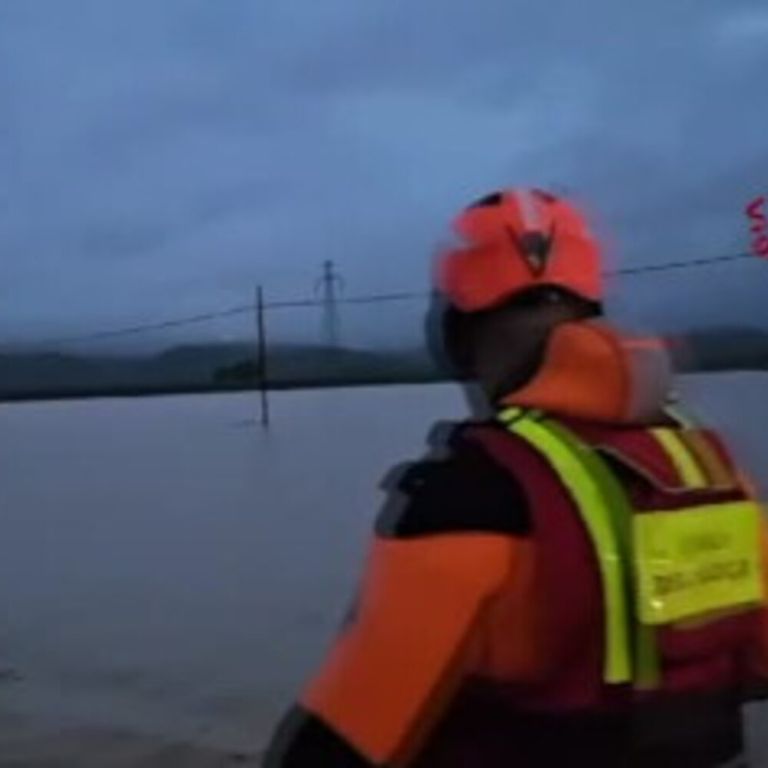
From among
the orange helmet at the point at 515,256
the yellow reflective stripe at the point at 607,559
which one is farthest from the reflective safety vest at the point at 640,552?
the orange helmet at the point at 515,256

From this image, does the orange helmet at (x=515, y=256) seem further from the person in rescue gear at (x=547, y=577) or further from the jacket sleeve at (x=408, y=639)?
the jacket sleeve at (x=408, y=639)

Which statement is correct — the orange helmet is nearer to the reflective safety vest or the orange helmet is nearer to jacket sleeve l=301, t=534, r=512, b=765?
the reflective safety vest

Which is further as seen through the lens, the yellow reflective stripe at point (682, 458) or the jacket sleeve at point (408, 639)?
the yellow reflective stripe at point (682, 458)

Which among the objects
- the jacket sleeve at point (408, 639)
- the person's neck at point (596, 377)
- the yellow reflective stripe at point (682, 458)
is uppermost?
the person's neck at point (596, 377)

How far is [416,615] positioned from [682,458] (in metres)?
A: 0.42

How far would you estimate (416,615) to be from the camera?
1918mm

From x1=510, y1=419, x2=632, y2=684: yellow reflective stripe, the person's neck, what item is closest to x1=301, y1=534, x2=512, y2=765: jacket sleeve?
x1=510, y1=419, x2=632, y2=684: yellow reflective stripe

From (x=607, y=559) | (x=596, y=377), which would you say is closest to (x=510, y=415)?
(x=596, y=377)

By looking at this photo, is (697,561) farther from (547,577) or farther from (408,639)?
(408,639)

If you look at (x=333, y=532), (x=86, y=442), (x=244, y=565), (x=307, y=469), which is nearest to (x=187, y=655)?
(x=244, y=565)

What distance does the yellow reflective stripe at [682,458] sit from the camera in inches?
82.8

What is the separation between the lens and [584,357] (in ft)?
6.70

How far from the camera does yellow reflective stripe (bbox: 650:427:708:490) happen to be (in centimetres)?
210

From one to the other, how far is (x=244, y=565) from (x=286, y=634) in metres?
7.31
